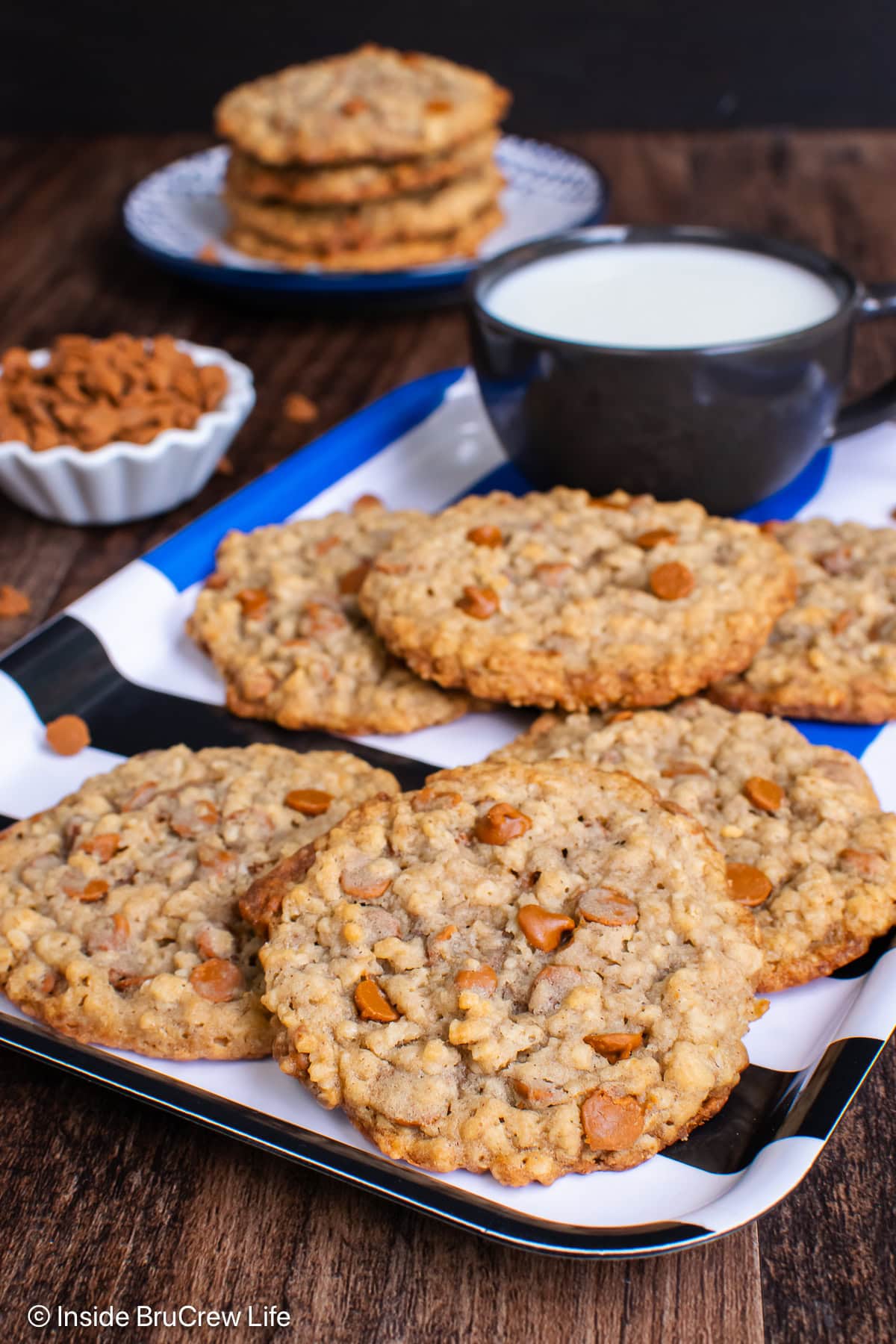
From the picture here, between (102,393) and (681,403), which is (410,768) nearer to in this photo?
(681,403)

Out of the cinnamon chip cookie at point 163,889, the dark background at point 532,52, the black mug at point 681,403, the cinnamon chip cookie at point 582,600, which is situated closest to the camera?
the cinnamon chip cookie at point 163,889

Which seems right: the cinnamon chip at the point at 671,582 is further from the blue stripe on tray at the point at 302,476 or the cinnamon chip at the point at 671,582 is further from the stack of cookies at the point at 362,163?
the stack of cookies at the point at 362,163

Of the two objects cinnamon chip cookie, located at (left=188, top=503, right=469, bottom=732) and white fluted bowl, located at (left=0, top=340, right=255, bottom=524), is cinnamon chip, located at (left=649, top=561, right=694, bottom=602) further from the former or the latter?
white fluted bowl, located at (left=0, top=340, right=255, bottom=524)

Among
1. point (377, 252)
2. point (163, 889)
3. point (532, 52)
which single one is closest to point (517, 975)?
point (163, 889)

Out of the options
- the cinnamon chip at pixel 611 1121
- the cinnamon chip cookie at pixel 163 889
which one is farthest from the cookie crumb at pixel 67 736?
the cinnamon chip at pixel 611 1121

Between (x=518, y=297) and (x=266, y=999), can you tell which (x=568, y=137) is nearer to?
(x=518, y=297)
